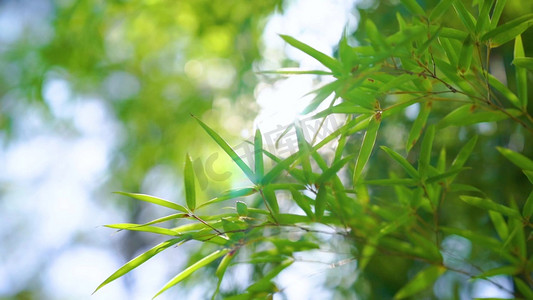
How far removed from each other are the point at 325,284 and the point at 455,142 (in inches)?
18.5

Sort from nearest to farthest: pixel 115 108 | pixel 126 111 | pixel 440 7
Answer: pixel 440 7 < pixel 126 111 < pixel 115 108

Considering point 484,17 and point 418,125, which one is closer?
point 484,17

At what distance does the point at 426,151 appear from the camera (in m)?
0.59

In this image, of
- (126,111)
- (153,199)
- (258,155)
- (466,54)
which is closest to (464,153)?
(466,54)

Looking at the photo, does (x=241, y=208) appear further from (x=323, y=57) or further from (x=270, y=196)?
(x=323, y=57)

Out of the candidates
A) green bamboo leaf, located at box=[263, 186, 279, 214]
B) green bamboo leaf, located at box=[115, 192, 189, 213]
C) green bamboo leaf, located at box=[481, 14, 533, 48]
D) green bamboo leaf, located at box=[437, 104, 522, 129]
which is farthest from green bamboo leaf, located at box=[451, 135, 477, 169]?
green bamboo leaf, located at box=[115, 192, 189, 213]

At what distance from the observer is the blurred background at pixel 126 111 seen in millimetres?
1260

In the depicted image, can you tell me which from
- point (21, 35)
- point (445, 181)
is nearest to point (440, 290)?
point (445, 181)

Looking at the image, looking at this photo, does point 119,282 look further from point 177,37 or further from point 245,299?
point 245,299

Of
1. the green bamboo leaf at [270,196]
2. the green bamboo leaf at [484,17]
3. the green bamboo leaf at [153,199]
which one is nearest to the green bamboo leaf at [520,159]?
the green bamboo leaf at [484,17]

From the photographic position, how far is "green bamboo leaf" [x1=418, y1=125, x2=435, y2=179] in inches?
23.0

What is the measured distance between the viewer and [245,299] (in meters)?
0.68

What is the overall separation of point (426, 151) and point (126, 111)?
1.77 metres

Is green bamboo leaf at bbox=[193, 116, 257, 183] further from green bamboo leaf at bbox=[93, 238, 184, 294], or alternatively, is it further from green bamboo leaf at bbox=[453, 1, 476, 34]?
green bamboo leaf at bbox=[453, 1, 476, 34]
